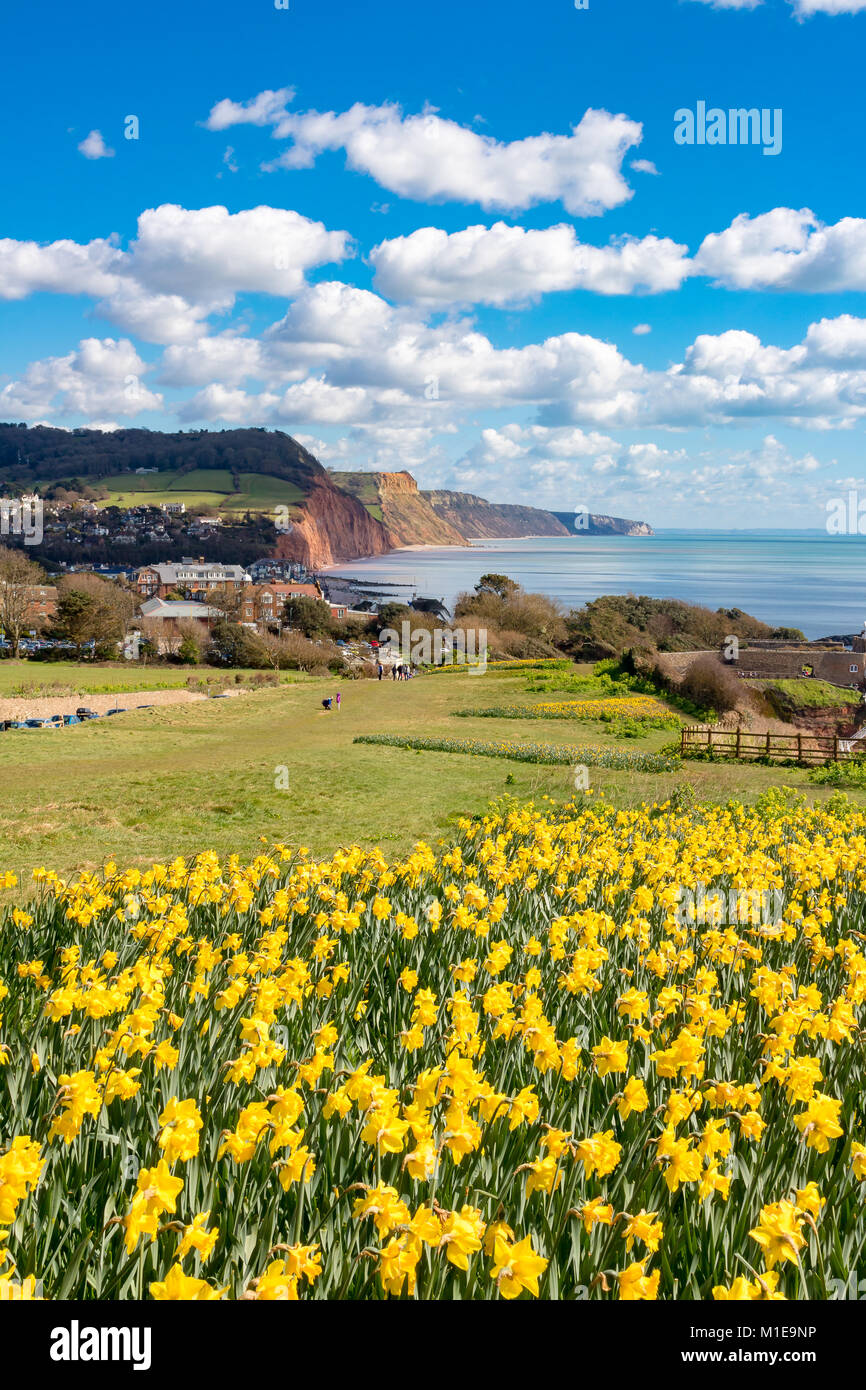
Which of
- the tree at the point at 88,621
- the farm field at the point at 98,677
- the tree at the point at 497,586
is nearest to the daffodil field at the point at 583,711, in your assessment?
the farm field at the point at 98,677

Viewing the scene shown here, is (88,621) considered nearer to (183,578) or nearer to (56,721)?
(56,721)

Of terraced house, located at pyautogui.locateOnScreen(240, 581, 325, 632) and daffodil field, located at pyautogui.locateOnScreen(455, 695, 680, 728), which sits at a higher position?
terraced house, located at pyautogui.locateOnScreen(240, 581, 325, 632)

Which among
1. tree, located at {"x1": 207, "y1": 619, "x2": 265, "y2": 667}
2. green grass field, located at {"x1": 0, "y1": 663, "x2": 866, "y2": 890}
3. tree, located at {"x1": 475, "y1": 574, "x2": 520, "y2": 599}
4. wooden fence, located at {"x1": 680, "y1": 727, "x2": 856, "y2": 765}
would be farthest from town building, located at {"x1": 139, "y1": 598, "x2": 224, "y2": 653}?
wooden fence, located at {"x1": 680, "y1": 727, "x2": 856, "y2": 765}

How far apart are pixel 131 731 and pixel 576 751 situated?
1608 cm

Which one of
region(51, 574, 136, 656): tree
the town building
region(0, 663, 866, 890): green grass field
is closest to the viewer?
region(0, 663, 866, 890): green grass field

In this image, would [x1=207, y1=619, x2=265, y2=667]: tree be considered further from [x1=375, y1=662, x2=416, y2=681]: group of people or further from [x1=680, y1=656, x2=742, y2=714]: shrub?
[x1=680, y1=656, x2=742, y2=714]: shrub

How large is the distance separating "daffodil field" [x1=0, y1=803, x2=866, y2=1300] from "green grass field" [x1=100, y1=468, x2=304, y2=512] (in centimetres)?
16350

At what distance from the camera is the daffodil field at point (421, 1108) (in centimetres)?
250

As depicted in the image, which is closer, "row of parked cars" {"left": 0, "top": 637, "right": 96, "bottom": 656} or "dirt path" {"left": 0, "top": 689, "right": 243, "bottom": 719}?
"dirt path" {"left": 0, "top": 689, "right": 243, "bottom": 719}

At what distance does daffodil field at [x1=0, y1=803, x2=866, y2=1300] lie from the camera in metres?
2.50

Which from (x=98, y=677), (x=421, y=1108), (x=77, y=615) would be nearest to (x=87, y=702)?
(x=98, y=677)

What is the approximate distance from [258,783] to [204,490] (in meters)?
169

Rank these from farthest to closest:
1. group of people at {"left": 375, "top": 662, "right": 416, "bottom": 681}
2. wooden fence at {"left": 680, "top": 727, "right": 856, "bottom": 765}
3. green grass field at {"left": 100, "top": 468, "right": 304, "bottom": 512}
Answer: green grass field at {"left": 100, "top": 468, "right": 304, "bottom": 512}
group of people at {"left": 375, "top": 662, "right": 416, "bottom": 681}
wooden fence at {"left": 680, "top": 727, "right": 856, "bottom": 765}
